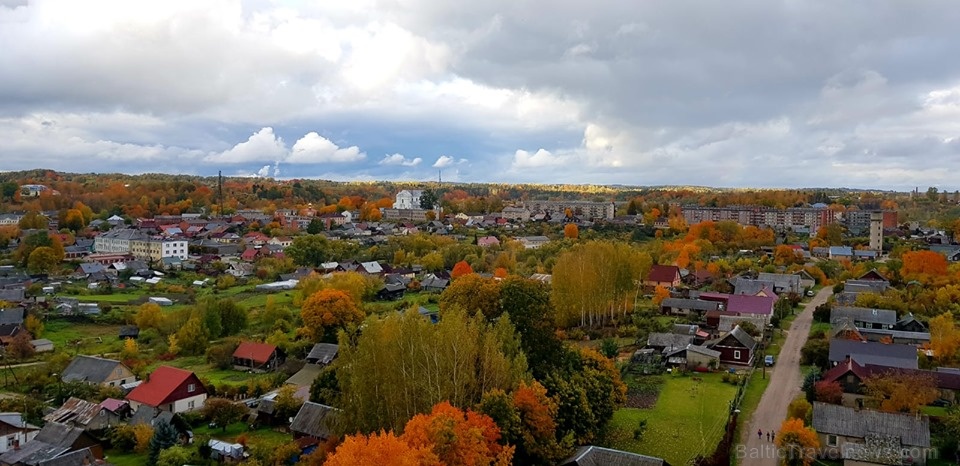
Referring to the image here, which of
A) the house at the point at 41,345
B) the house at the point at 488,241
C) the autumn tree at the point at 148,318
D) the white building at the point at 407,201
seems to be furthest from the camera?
the white building at the point at 407,201

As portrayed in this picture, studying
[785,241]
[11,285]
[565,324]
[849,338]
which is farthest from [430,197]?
[849,338]

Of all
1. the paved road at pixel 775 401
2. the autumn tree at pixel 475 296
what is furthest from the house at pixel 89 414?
the paved road at pixel 775 401

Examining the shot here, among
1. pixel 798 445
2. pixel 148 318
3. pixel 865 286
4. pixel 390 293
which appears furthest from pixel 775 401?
pixel 148 318

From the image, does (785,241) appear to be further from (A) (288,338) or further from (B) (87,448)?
(B) (87,448)

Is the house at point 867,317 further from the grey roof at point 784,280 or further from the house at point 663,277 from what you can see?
the house at point 663,277

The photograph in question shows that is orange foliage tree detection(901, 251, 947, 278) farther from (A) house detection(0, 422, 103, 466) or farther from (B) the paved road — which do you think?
(A) house detection(0, 422, 103, 466)

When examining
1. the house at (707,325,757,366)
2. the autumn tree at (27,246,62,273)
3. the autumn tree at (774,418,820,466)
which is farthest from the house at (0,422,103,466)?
the autumn tree at (27,246,62,273)

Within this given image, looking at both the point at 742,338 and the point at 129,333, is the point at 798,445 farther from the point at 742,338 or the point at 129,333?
the point at 129,333
